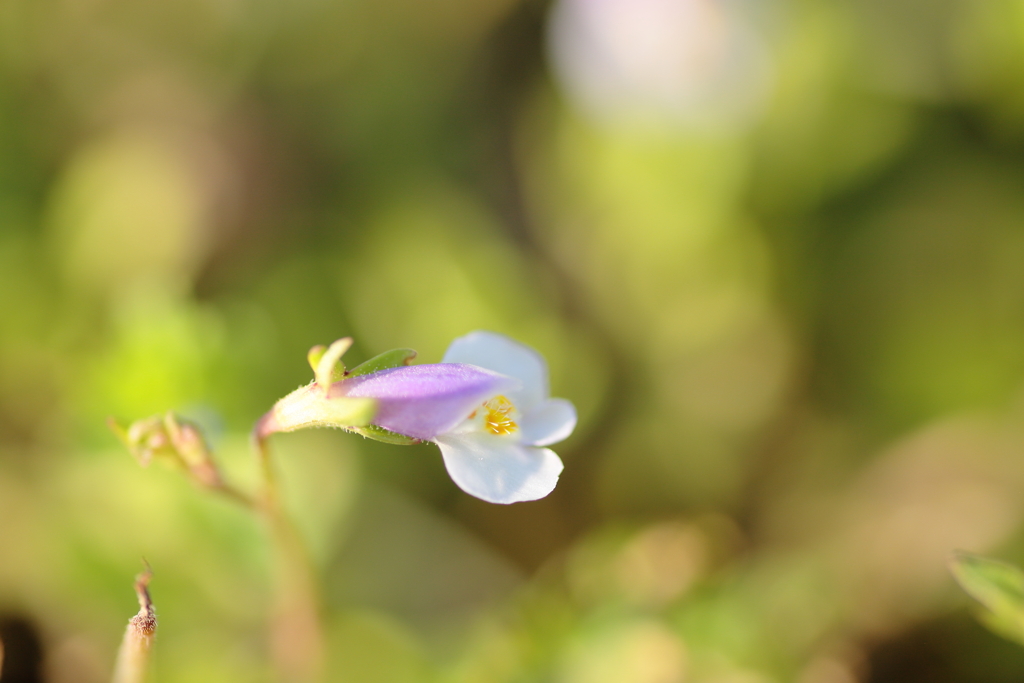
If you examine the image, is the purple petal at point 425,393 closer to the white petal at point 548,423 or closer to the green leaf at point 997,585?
the white petal at point 548,423

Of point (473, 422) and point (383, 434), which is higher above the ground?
point (473, 422)

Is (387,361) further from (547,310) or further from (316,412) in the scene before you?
(547,310)

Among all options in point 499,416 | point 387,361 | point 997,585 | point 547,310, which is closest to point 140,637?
point 387,361

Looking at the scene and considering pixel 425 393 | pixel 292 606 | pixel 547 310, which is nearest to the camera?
pixel 425 393

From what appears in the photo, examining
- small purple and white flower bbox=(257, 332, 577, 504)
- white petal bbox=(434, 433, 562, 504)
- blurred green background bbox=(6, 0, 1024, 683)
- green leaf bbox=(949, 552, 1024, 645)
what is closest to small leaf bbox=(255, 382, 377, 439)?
small purple and white flower bbox=(257, 332, 577, 504)

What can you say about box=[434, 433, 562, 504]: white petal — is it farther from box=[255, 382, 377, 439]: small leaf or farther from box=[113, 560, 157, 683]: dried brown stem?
box=[113, 560, 157, 683]: dried brown stem

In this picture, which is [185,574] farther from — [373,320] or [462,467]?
[462,467]

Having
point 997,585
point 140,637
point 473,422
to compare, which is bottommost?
point 140,637
